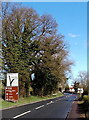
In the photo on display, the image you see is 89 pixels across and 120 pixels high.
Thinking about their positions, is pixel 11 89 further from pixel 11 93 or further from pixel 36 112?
pixel 36 112

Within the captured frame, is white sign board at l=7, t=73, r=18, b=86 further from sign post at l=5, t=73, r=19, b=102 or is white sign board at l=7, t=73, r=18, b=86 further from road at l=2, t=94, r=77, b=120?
road at l=2, t=94, r=77, b=120

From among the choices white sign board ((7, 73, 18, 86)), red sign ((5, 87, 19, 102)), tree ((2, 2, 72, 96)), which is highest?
tree ((2, 2, 72, 96))

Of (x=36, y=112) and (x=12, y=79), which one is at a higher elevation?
(x=12, y=79)

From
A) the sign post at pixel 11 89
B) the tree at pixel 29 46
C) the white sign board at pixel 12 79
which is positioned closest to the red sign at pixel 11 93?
the sign post at pixel 11 89

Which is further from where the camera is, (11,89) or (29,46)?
(29,46)

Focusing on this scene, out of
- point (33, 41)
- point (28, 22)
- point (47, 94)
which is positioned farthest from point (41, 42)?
point (47, 94)

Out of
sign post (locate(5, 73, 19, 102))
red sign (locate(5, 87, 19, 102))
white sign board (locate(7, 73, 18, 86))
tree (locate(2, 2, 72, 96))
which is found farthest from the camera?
tree (locate(2, 2, 72, 96))

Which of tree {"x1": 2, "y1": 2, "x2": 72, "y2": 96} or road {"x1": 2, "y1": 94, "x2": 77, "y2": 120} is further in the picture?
tree {"x1": 2, "y1": 2, "x2": 72, "y2": 96}

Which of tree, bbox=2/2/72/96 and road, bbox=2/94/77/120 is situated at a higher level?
tree, bbox=2/2/72/96

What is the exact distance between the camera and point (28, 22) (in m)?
37.6

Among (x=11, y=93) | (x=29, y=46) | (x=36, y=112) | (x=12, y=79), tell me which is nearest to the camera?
(x=36, y=112)

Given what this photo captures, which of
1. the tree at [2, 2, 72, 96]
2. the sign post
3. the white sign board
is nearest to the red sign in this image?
the sign post

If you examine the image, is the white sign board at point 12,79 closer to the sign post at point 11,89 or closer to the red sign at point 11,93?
the sign post at point 11,89

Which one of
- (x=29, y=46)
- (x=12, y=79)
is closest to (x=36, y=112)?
(x=12, y=79)
